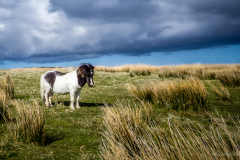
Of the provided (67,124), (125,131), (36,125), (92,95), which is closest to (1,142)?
Answer: (36,125)

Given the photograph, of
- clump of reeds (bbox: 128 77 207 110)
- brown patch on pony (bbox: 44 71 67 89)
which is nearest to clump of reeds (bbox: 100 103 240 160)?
clump of reeds (bbox: 128 77 207 110)

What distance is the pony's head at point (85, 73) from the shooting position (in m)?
6.48

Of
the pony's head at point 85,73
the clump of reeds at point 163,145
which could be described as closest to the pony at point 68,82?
the pony's head at point 85,73

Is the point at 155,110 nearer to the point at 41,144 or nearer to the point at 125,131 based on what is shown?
the point at 125,131

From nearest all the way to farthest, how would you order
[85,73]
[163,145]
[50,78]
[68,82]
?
[163,145]
[85,73]
[68,82]
[50,78]

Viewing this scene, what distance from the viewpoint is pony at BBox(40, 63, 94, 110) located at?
21.5 ft

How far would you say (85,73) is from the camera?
650cm

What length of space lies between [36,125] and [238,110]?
633 centimetres

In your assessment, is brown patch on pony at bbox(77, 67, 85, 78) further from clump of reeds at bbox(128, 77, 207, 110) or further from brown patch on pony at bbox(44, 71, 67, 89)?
clump of reeds at bbox(128, 77, 207, 110)

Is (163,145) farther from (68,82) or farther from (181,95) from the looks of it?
(68,82)

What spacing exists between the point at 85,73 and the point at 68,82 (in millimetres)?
791

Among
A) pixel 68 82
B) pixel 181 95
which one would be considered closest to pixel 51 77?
pixel 68 82

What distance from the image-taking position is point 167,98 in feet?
22.0

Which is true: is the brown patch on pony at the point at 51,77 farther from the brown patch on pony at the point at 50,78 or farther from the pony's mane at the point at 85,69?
the pony's mane at the point at 85,69
